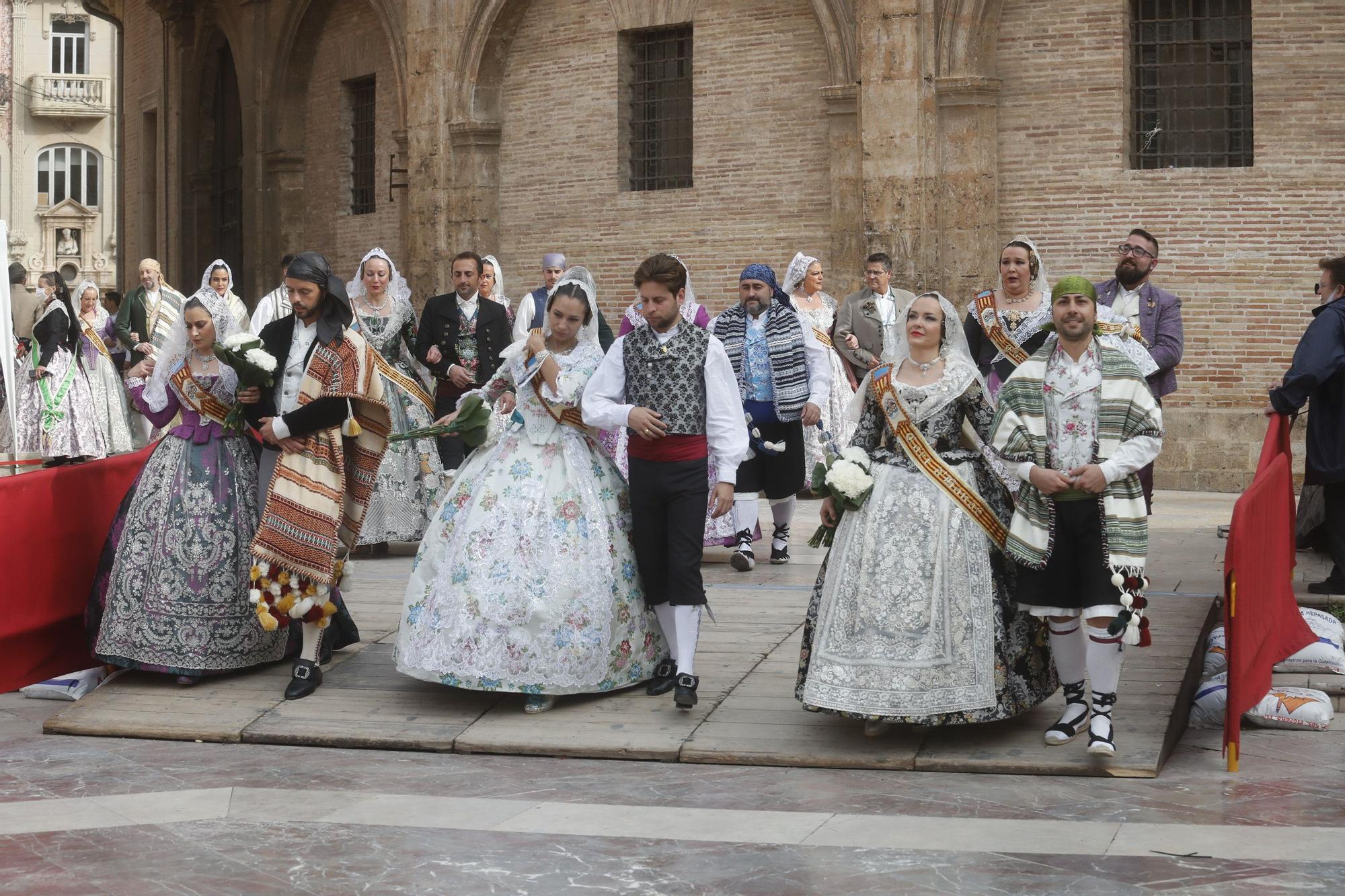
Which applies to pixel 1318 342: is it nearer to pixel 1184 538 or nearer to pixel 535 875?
pixel 1184 538

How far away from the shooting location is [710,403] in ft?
23.0

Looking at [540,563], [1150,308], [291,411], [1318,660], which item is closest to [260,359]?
[291,411]

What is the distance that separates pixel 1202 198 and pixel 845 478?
9.79m

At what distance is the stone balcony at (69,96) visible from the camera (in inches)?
2208

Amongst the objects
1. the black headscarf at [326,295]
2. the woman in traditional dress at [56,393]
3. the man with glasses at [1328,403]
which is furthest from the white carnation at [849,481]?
the woman in traditional dress at [56,393]

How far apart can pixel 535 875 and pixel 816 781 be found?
148cm

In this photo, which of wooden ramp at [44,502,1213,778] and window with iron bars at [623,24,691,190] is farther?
window with iron bars at [623,24,691,190]

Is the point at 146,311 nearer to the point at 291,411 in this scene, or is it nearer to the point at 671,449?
the point at 291,411

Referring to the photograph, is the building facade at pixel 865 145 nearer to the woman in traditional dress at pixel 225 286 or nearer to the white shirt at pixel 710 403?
the woman in traditional dress at pixel 225 286

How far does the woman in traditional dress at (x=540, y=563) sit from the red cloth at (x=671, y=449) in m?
0.27

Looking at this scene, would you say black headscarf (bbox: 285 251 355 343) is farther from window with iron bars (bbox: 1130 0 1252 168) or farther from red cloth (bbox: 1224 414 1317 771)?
window with iron bars (bbox: 1130 0 1252 168)

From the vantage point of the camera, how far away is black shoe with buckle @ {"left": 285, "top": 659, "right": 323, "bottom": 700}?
7.34m

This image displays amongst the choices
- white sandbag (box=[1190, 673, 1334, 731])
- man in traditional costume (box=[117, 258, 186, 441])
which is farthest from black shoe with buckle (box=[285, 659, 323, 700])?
man in traditional costume (box=[117, 258, 186, 441])

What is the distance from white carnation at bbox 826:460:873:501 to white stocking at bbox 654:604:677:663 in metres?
1.11
